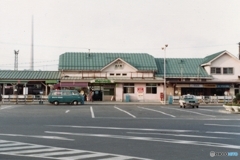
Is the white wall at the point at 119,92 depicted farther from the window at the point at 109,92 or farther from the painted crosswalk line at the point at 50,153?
the painted crosswalk line at the point at 50,153

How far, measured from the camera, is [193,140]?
1174cm

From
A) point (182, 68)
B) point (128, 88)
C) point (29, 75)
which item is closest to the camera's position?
point (128, 88)

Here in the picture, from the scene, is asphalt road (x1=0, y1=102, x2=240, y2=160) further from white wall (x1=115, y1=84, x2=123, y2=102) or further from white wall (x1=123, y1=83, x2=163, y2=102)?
white wall (x1=123, y1=83, x2=163, y2=102)

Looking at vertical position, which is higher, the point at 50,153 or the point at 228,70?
the point at 228,70

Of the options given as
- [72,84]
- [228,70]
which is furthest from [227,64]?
[72,84]

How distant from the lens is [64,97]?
38.9 meters

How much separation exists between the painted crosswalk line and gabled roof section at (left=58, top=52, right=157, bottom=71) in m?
39.6

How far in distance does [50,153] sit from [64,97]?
3000cm

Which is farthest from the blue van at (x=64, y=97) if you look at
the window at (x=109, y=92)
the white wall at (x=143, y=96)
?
the white wall at (x=143, y=96)

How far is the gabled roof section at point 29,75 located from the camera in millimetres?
49562

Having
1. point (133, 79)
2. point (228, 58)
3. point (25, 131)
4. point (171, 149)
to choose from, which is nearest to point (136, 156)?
point (171, 149)

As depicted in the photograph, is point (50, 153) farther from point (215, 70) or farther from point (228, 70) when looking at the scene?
point (228, 70)

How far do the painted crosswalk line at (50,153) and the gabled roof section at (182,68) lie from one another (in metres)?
42.3

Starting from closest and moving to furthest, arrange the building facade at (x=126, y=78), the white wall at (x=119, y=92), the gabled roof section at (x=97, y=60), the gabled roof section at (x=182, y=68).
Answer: the building facade at (x=126, y=78) → the white wall at (x=119, y=92) → the gabled roof section at (x=97, y=60) → the gabled roof section at (x=182, y=68)
